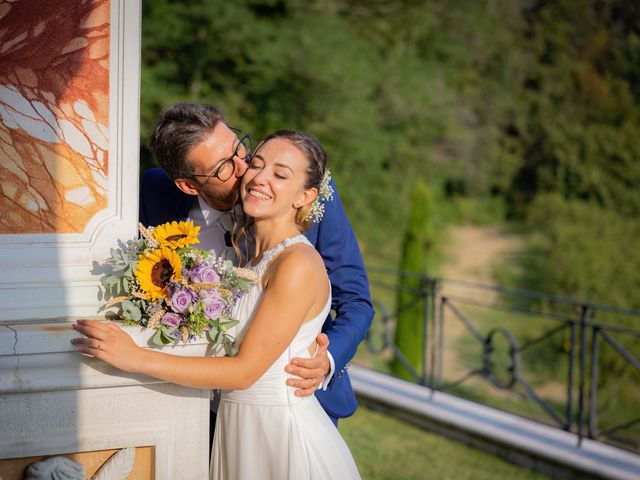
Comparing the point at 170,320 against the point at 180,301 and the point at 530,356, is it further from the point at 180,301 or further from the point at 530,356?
the point at 530,356

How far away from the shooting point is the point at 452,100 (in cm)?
1789

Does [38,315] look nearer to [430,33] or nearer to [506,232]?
[430,33]

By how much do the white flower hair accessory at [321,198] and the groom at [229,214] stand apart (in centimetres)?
8

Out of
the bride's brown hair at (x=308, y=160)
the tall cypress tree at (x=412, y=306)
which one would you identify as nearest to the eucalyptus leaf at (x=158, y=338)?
the bride's brown hair at (x=308, y=160)

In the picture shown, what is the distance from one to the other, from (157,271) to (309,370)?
1.82 feet

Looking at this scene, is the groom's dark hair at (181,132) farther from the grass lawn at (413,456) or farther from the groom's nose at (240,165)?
the grass lawn at (413,456)

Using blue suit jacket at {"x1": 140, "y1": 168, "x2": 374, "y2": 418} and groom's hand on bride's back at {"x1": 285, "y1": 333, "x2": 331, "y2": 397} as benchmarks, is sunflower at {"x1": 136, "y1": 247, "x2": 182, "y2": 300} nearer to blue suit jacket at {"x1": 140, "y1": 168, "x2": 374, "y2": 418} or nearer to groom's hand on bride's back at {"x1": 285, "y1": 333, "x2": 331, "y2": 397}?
groom's hand on bride's back at {"x1": 285, "y1": 333, "x2": 331, "y2": 397}

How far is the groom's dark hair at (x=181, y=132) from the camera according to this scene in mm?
2506

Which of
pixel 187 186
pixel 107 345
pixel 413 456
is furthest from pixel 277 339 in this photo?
pixel 413 456

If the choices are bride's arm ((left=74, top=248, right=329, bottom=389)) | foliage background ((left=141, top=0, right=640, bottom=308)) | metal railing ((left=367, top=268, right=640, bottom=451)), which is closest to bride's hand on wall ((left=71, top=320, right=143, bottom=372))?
bride's arm ((left=74, top=248, right=329, bottom=389))

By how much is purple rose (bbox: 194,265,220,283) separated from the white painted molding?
0.29 meters

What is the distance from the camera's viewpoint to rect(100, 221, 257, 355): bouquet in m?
2.00

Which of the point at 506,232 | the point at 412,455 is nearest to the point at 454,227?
the point at 506,232

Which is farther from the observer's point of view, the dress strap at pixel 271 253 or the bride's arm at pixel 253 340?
the dress strap at pixel 271 253
